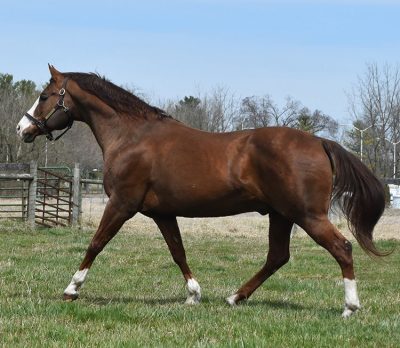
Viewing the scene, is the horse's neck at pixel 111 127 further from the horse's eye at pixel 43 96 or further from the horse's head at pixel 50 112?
the horse's eye at pixel 43 96

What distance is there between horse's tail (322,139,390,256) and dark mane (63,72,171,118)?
1.95 meters

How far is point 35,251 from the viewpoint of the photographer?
517 inches

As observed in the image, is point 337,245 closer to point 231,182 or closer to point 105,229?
point 231,182

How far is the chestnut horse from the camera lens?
6.42 meters

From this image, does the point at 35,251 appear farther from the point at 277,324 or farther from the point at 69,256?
the point at 277,324

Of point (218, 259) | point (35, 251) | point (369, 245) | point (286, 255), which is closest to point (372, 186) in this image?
point (369, 245)

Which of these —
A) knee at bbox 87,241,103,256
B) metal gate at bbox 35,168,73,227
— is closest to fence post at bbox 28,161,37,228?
metal gate at bbox 35,168,73,227

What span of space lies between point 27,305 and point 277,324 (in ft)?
7.45

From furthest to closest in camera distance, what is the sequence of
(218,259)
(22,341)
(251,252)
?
(251,252)
(218,259)
(22,341)

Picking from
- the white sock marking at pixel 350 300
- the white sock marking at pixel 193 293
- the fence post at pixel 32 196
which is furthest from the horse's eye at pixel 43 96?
the fence post at pixel 32 196

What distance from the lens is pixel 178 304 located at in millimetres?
6766

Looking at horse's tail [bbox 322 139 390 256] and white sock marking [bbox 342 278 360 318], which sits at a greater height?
horse's tail [bbox 322 139 390 256]

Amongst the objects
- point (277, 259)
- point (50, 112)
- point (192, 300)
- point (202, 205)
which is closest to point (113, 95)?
point (50, 112)

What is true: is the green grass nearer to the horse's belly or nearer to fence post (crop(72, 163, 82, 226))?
the horse's belly
